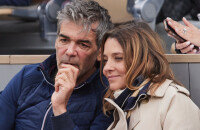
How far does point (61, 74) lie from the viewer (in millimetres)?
1837

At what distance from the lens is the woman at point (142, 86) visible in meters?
1.59

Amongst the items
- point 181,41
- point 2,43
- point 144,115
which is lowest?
point 2,43

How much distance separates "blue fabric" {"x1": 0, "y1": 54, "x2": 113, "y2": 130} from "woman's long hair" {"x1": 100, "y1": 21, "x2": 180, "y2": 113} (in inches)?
13.0

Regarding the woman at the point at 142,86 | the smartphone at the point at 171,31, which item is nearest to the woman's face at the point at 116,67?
the woman at the point at 142,86

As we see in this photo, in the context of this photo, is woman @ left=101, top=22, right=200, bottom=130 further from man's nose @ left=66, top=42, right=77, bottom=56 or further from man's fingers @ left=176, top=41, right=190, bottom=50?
man's fingers @ left=176, top=41, right=190, bottom=50

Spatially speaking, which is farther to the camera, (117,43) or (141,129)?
(117,43)

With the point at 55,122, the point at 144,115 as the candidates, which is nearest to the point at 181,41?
the point at 144,115

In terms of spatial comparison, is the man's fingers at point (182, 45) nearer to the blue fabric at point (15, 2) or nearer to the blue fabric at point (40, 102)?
the blue fabric at point (40, 102)

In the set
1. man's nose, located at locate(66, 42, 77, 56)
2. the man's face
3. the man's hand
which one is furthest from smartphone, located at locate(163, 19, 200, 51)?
the man's hand

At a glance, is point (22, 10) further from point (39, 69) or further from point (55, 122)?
point (55, 122)

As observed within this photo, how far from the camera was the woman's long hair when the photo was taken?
5.64 feet

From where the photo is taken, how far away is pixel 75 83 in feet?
6.36

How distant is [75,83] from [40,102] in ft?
0.83

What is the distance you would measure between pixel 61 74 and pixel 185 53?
0.89 metres
